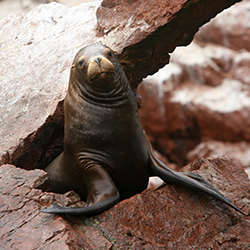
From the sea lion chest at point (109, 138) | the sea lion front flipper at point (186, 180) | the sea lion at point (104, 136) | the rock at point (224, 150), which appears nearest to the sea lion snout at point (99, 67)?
the sea lion at point (104, 136)

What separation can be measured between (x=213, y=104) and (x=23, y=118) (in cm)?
572

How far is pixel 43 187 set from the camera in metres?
2.60

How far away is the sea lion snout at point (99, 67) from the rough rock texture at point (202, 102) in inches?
234

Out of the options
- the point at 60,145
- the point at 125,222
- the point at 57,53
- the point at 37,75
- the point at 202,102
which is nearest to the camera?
the point at 125,222

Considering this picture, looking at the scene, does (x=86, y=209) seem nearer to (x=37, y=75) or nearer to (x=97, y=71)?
(x=97, y=71)

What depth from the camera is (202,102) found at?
8250 mm

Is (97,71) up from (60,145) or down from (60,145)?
up

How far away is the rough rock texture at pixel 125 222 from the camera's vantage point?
2.20 m

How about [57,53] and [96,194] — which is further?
[57,53]

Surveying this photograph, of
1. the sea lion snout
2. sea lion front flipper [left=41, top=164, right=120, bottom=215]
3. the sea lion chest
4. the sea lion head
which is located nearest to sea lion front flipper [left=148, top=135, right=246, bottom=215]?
the sea lion chest

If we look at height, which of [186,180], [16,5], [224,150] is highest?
[186,180]

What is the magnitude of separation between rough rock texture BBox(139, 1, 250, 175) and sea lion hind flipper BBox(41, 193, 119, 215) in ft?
20.1

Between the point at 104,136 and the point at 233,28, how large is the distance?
7.26m

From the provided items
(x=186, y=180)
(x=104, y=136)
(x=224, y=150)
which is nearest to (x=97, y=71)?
(x=104, y=136)
